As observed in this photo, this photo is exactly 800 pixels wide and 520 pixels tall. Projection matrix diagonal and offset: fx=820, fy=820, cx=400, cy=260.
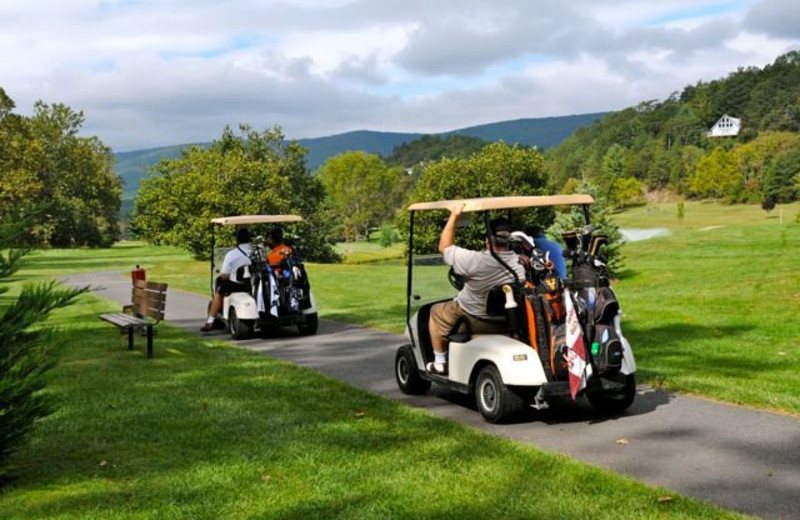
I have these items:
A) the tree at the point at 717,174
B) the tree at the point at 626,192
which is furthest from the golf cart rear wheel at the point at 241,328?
the tree at the point at 717,174

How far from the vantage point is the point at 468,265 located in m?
7.46

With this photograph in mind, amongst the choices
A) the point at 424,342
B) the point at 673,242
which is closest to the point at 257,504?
the point at 424,342

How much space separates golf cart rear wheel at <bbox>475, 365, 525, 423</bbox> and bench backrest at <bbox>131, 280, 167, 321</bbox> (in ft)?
20.3

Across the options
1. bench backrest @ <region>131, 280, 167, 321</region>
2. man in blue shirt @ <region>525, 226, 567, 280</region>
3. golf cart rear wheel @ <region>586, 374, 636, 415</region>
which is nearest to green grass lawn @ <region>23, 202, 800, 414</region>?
golf cart rear wheel @ <region>586, 374, 636, 415</region>

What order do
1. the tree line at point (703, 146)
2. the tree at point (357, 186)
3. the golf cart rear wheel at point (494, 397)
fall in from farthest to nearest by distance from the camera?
the tree at point (357, 186)
the tree line at point (703, 146)
the golf cart rear wheel at point (494, 397)

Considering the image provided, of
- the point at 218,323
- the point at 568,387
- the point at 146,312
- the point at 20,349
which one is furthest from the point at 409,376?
the point at 218,323

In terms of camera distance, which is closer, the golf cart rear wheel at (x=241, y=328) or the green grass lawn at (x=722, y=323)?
the green grass lawn at (x=722, y=323)

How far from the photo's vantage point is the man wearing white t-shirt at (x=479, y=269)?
7.43 m

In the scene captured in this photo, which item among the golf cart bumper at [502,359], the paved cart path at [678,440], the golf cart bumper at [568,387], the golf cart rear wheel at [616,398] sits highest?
the golf cart bumper at [502,359]

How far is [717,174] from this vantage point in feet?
333

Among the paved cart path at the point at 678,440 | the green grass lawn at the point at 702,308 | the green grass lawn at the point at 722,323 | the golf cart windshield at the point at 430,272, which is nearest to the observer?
the paved cart path at the point at 678,440

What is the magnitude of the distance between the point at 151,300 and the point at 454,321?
20.9ft

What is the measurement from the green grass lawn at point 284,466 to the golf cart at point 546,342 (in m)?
0.54

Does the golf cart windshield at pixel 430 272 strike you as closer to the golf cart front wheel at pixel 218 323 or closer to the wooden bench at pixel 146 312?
the wooden bench at pixel 146 312
